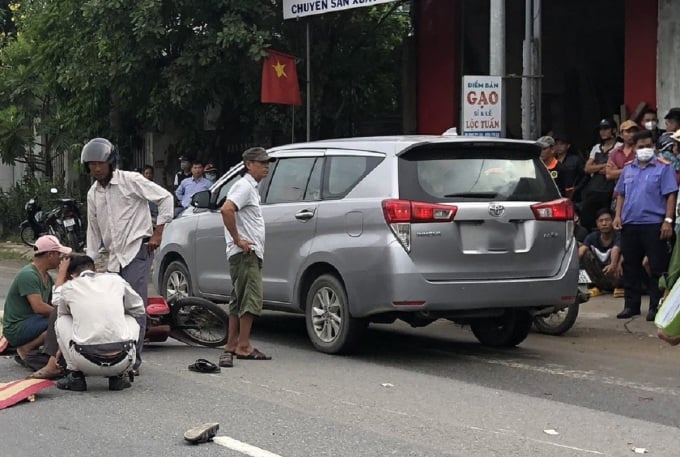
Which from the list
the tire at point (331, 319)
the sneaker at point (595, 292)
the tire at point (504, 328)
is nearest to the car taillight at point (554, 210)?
the tire at point (504, 328)

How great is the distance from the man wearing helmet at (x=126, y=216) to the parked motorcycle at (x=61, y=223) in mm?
11998

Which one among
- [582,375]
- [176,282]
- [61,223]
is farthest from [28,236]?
[582,375]

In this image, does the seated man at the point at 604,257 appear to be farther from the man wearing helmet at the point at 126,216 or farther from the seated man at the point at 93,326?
the seated man at the point at 93,326

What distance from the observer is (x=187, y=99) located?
16.8 m

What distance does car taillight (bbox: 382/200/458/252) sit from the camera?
8.58 meters

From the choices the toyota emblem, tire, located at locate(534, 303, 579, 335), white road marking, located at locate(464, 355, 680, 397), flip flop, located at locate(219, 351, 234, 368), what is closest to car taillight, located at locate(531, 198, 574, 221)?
the toyota emblem

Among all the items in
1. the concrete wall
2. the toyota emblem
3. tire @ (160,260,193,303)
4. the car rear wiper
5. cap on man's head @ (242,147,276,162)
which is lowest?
tire @ (160,260,193,303)

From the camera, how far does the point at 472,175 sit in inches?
353

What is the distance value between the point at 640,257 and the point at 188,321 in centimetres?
471

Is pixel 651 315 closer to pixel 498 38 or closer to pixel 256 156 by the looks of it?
pixel 498 38

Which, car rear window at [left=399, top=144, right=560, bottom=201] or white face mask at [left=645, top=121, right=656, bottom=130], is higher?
white face mask at [left=645, top=121, right=656, bottom=130]

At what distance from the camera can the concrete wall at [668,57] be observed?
13.8 metres

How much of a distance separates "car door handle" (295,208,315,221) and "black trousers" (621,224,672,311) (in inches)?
139

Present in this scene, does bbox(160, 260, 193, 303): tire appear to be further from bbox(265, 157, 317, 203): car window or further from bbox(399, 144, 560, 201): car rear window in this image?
bbox(399, 144, 560, 201): car rear window
